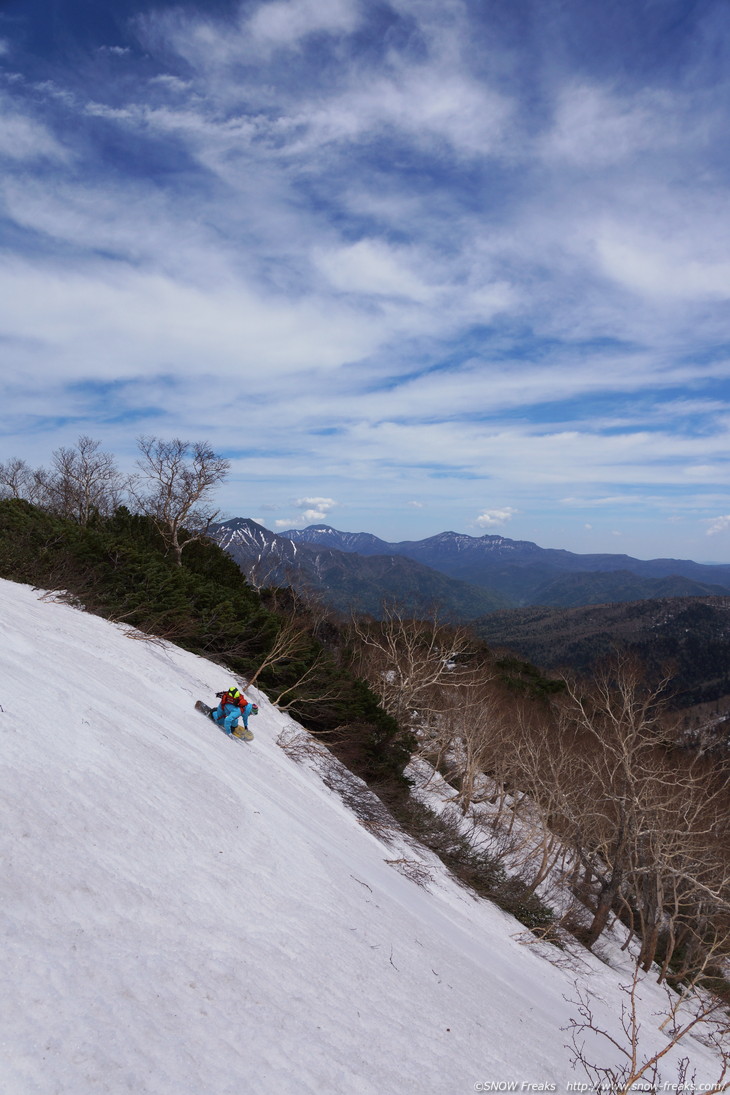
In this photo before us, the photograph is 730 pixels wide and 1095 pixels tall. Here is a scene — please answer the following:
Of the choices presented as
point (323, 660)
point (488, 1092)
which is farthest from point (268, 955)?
point (323, 660)

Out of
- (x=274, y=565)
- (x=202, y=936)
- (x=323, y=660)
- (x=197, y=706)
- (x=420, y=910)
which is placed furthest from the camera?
(x=274, y=565)

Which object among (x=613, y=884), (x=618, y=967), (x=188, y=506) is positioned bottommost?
(x=618, y=967)

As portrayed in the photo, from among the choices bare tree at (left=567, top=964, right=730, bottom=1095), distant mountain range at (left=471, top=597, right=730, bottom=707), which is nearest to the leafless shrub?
bare tree at (left=567, top=964, right=730, bottom=1095)

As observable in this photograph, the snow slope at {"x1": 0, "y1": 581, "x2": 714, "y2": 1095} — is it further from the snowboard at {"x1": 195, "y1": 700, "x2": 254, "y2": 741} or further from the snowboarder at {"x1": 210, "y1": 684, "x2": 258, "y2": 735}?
the snowboard at {"x1": 195, "y1": 700, "x2": 254, "y2": 741}

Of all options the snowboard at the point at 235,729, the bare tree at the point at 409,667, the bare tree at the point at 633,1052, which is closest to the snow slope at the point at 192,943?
the bare tree at the point at 633,1052

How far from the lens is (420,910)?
900cm

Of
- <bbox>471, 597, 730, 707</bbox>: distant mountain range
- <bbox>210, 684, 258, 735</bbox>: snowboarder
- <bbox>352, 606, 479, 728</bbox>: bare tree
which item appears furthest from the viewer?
<bbox>471, 597, 730, 707</bbox>: distant mountain range

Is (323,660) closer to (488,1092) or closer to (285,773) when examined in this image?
(285,773)

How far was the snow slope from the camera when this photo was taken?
2889 mm

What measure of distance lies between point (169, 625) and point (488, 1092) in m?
13.5

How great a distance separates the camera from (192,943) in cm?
389

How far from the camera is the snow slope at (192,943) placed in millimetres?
2889

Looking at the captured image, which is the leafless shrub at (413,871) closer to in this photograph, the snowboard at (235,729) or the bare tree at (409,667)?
the snowboard at (235,729)

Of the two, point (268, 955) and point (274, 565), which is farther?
point (274, 565)
